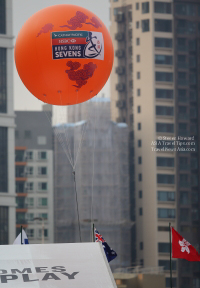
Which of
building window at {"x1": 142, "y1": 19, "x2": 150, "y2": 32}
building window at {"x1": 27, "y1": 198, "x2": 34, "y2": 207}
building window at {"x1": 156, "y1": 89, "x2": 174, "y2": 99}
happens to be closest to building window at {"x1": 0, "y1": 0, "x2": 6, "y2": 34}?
building window at {"x1": 142, "y1": 19, "x2": 150, "y2": 32}

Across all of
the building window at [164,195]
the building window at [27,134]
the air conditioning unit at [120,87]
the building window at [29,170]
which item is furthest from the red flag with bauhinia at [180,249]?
the building window at [27,134]

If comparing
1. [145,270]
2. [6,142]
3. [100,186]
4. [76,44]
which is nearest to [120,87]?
[100,186]

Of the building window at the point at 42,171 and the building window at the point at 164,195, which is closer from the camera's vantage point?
the building window at the point at 164,195

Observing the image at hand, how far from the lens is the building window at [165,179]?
4766 inches

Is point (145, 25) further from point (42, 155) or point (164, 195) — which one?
point (42, 155)

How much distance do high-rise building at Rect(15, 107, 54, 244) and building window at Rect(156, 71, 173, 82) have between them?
20805mm

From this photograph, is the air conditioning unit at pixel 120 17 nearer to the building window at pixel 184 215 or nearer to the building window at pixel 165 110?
the building window at pixel 165 110

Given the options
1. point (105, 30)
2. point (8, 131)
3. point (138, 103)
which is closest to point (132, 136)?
point (138, 103)

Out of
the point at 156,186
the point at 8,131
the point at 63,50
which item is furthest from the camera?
the point at 156,186

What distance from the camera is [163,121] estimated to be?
12288 centimetres

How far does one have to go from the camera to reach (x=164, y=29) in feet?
411

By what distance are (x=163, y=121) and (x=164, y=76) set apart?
713 centimetres

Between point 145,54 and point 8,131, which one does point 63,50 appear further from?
point 145,54

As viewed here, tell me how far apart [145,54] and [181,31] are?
682 cm
